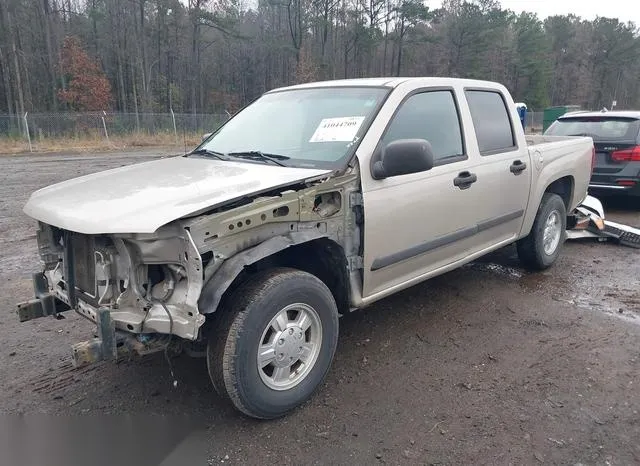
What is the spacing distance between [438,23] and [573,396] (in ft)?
181

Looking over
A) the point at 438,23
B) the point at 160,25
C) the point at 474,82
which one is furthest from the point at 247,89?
the point at 474,82

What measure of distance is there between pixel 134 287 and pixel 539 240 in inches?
165

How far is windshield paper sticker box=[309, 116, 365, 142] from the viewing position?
345 centimetres

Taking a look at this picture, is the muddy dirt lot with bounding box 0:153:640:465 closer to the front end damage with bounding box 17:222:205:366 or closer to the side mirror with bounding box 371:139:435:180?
the front end damage with bounding box 17:222:205:366

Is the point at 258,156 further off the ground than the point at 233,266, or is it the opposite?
the point at 258,156

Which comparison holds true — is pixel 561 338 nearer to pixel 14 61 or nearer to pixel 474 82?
pixel 474 82

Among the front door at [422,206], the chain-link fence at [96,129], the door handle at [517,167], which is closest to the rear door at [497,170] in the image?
the door handle at [517,167]

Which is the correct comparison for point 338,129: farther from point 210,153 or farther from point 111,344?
point 111,344

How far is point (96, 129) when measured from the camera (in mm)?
24297

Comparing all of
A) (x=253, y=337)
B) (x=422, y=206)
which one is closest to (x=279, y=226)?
(x=253, y=337)

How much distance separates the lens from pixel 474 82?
4547 millimetres

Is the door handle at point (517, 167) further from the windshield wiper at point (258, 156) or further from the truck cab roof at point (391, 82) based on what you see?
the windshield wiper at point (258, 156)

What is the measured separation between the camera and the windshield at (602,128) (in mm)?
8016

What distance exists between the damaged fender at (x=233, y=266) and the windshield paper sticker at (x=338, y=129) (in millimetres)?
831
